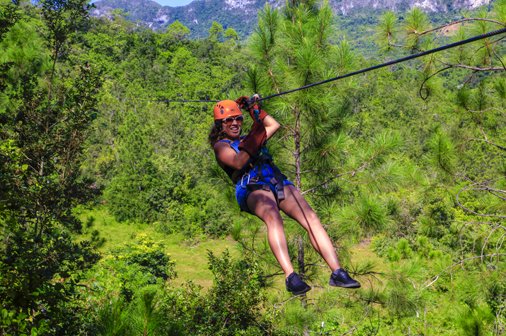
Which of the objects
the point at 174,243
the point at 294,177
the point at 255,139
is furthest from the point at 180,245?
the point at 255,139

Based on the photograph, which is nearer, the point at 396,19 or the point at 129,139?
the point at 396,19

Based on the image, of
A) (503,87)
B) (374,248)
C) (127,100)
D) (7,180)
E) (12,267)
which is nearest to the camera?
(12,267)

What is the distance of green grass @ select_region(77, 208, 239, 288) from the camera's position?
16297mm

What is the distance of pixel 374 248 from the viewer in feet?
61.3

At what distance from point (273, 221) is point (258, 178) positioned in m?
0.40

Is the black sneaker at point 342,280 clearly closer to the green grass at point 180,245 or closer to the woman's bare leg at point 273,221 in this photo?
the woman's bare leg at point 273,221

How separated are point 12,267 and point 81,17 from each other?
400 cm

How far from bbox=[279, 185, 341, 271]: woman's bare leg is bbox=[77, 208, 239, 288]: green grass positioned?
13056 millimetres

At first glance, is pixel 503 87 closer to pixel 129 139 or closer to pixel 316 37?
pixel 316 37

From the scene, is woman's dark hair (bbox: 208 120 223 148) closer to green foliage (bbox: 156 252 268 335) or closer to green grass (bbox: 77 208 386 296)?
green foliage (bbox: 156 252 268 335)

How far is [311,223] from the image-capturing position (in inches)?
114

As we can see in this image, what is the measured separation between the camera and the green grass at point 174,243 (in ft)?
53.5

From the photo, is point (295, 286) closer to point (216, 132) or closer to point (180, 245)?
point (216, 132)

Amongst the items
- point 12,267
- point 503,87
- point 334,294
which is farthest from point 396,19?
point 12,267
